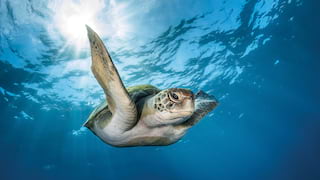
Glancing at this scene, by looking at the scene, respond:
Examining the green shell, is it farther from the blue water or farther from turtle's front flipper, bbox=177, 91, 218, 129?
the blue water

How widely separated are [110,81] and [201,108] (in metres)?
1.75

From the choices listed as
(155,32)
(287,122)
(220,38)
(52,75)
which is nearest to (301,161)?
(287,122)

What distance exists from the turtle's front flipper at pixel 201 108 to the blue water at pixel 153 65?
722cm

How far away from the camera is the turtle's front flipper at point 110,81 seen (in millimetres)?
2322

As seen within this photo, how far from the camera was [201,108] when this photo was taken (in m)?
3.61

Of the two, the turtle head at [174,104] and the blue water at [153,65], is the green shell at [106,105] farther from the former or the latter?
the blue water at [153,65]

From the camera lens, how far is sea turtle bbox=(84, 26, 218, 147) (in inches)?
95.8

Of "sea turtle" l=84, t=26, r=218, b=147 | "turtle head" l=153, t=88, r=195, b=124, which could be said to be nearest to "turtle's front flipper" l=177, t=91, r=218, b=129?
"sea turtle" l=84, t=26, r=218, b=147

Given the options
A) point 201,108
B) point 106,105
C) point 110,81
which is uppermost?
point 106,105

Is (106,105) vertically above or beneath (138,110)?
above

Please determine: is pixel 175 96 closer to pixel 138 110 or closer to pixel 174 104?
pixel 174 104

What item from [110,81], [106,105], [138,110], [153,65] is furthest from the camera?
Result: [153,65]

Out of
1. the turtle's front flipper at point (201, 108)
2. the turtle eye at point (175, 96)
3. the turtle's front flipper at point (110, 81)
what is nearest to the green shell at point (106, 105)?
the turtle's front flipper at point (110, 81)

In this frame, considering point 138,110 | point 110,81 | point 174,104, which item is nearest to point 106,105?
point 138,110
